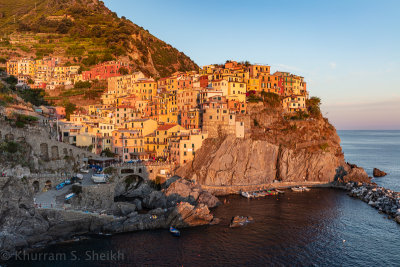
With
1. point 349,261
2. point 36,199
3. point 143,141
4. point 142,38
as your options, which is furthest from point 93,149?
point 142,38

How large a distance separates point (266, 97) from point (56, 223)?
59249mm

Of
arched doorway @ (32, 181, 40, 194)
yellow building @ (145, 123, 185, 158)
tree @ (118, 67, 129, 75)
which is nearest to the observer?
arched doorway @ (32, 181, 40, 194)

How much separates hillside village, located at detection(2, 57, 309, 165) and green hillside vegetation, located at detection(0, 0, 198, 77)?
10.5 m

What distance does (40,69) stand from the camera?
97.2 metres

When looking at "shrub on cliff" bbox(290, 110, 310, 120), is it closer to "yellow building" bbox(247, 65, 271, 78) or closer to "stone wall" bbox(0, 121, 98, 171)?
"yellow building" bbox(247, 65, 271, 78)

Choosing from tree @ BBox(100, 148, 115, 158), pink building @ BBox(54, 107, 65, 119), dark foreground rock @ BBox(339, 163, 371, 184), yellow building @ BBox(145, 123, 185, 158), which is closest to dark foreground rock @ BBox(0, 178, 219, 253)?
tree @ BBox(100, 148, 115, 158)

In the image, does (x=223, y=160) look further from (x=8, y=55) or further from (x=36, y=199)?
(x=8, y=55)

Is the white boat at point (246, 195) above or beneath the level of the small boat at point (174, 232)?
above

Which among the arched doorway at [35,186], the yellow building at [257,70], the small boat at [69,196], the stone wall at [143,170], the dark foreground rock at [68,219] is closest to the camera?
the dark foreground rock at [68,219]

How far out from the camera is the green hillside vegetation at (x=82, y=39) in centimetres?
10694

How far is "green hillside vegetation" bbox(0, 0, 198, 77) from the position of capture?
107 meters

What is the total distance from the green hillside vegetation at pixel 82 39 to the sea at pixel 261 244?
245 ft

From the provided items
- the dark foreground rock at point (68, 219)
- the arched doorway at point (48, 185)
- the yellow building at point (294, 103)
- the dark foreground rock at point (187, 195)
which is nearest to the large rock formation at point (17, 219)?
the dark foreground rock at point (68, 219)

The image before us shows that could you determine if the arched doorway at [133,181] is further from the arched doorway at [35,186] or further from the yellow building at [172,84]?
the yellow building at [172,84]
